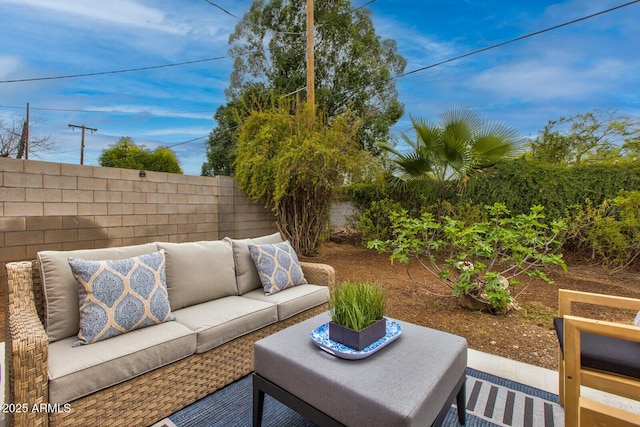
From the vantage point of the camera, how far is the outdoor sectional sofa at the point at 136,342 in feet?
4.12

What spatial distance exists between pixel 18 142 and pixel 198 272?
10.0 m

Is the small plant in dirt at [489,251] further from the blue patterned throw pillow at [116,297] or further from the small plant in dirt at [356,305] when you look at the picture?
the blue patterned throw pillow at [116,297]

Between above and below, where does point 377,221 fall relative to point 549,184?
below

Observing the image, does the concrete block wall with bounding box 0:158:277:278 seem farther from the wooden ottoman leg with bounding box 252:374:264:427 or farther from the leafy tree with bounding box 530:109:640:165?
the leafy tree with bounding box 530:109:640:165

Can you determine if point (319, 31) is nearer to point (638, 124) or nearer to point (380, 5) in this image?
point (380, 5)

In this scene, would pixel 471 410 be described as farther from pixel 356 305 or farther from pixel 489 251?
pixel 489 251

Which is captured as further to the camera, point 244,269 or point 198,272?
point 244,269

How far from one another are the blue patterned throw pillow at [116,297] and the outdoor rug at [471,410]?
556 mm

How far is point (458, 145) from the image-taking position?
446cm

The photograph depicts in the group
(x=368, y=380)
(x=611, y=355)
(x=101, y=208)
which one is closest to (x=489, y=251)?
(x=611, y=355)

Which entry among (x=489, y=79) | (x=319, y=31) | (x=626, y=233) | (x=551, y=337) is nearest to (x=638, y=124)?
(x=489, y=79)

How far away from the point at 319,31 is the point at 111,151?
13744mm

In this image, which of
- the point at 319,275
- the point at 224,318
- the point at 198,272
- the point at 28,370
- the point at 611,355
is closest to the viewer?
the point at 28,370

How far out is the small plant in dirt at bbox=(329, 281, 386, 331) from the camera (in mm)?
1475
